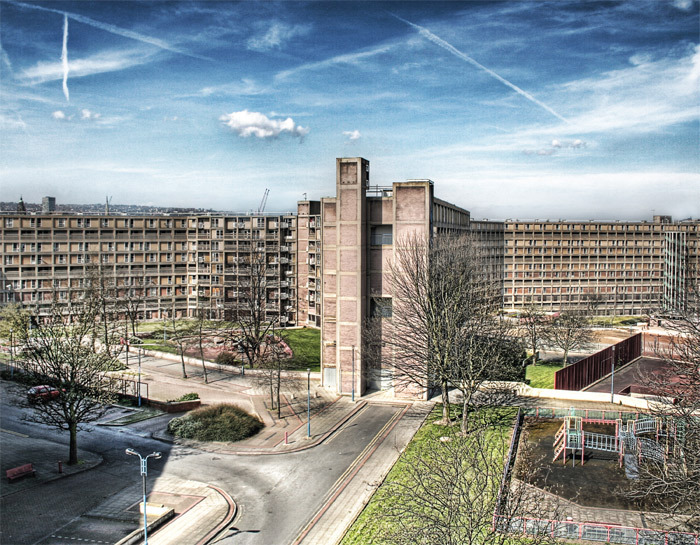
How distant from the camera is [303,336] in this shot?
77.2 metres

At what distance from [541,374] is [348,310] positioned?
67.1 feet

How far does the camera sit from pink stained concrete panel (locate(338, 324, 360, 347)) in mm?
47094

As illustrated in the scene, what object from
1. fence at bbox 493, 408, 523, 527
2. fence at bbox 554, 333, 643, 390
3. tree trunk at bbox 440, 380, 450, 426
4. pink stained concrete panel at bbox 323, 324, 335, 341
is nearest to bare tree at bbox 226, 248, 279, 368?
pink stained concrete panel at bbox 323, 324, 335, 341

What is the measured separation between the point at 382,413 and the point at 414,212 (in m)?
15.3

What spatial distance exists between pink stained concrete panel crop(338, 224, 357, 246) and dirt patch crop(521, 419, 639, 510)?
18754 mm

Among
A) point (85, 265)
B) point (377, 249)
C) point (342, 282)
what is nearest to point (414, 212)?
point (377, 249)

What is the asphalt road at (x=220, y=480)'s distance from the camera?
26.8m

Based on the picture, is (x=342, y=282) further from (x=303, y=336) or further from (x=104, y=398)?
(x=303, y=336)

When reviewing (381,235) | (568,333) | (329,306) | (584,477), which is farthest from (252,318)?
(584,477)

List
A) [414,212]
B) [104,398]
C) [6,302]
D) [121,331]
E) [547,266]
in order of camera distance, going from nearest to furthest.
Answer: [104,398] < [414,212] < [121,331] < [6,302] < [547,266]

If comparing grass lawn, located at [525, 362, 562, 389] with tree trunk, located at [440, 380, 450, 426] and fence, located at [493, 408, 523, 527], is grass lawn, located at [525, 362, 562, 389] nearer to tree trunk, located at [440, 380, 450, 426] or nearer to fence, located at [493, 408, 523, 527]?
fence, located at [493, 408, 523, 527]

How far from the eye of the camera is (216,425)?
1513 inches

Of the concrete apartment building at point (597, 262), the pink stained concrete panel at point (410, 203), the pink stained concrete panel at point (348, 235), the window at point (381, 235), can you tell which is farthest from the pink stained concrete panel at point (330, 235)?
the concrete apartment building at point (597, 262)

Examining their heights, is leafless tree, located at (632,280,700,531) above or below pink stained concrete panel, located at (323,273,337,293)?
below
